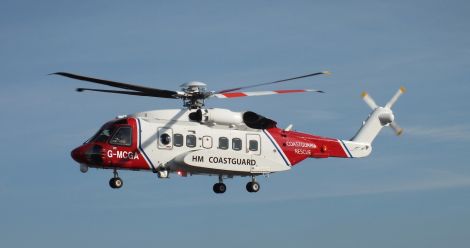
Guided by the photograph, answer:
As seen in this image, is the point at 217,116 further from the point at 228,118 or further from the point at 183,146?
the point at 183,146

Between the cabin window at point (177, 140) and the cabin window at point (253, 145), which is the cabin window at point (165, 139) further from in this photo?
the cabin window at point (253, 145)

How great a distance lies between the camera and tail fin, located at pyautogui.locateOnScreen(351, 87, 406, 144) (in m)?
51.4

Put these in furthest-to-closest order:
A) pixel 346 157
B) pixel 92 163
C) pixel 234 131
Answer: pixel 346 157 < pixel 234 131 < pixel 92 163

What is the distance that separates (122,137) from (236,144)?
19.4 feet

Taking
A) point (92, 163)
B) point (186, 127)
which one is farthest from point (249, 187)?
point (92, 163)

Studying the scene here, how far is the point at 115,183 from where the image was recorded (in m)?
42.4

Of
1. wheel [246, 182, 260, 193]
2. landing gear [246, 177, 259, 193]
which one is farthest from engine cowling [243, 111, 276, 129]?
wheel [246, 182, 260, 193]

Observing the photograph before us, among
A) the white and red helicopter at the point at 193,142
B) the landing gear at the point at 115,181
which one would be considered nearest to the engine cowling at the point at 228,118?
the white and red helicopter at the point at 193,142

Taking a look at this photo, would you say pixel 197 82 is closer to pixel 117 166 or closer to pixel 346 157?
pixel 117 166

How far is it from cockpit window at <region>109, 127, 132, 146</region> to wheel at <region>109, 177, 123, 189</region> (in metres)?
1.68

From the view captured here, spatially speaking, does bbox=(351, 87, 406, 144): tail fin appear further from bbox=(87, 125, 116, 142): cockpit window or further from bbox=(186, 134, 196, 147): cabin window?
bbox=(87, 125, 116, 142): cockpit window

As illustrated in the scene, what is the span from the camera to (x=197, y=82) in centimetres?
4184

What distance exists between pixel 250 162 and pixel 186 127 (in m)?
3.93

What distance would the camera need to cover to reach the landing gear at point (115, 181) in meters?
42.4
